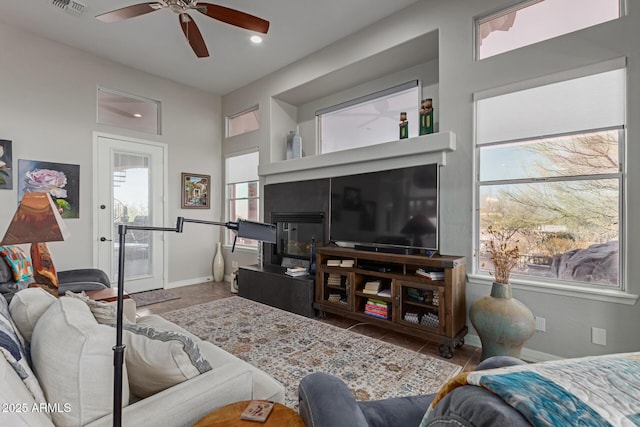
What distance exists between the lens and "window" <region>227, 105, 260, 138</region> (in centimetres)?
524

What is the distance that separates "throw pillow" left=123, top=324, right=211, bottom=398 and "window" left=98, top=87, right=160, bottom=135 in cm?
458

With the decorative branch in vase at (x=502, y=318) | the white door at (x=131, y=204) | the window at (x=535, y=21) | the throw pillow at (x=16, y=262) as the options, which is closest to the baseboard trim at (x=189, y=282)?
the white door at (x=131, y=204)

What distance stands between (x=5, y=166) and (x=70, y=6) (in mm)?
2018

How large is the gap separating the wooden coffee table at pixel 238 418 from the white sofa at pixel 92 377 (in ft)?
0.23

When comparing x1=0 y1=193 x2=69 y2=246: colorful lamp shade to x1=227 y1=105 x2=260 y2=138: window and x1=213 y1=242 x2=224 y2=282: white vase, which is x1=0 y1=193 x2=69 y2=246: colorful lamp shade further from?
x1=213 y1=242 x2=224 y2=282: white vase

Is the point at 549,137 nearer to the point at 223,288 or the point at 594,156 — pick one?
the point at 594,156

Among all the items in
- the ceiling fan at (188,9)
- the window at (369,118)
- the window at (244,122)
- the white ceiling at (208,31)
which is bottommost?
the window at (369,118)

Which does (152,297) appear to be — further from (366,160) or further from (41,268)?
(366,160)

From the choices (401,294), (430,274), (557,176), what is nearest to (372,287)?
(401,294)

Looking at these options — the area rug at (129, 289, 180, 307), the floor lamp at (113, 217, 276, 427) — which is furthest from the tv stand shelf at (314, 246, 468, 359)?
the area rug at (129, 289, 180, 307)

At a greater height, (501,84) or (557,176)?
(501,84)

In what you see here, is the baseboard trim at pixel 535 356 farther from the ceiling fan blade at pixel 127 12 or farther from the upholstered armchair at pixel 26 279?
the ceiling fan blade at pixel 127 12

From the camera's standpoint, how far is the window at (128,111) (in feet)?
14.6

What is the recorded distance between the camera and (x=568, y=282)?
96.4 inches
